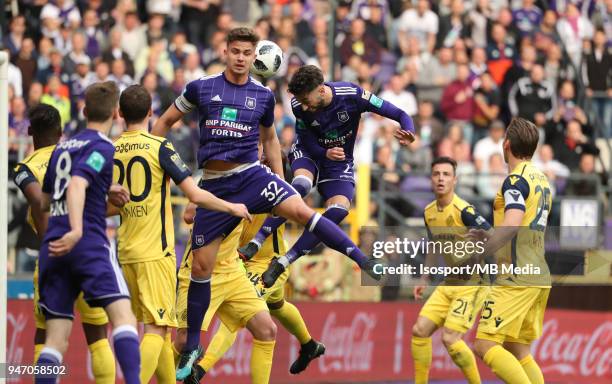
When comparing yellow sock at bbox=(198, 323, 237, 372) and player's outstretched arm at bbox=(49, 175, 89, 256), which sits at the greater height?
player's outstretched arm at bbox=(49, 175, 89, 256)

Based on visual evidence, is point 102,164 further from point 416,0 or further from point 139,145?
point 416,0

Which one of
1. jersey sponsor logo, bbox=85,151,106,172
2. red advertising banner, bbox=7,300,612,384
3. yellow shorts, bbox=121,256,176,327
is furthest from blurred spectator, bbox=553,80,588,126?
jersey sponsor logo, bbox=85,151,106,172

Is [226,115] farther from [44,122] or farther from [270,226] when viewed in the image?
[270,226]

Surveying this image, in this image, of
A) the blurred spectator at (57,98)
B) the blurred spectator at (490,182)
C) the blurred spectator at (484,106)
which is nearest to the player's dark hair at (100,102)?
the blurred spectator at (57,98)

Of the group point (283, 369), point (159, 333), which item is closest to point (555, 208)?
point (283, 369)

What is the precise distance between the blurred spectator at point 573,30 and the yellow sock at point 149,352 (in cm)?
1439

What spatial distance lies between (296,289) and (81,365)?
3213 mm

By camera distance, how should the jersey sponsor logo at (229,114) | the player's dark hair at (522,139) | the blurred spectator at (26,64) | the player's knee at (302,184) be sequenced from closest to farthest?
the jersey sponsor logo at (229,114) < the player's dark hair at (522,139) < the player's knee at (302,184) < the blurred spectator at (26,64)

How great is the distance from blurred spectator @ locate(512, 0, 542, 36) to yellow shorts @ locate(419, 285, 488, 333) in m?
10.7

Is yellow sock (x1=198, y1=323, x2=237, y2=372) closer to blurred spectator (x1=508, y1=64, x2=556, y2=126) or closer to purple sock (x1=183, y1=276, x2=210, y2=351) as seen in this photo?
purple sock (x1=183, y1=276, x2=210, y2=351)

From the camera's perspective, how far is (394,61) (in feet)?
70.9

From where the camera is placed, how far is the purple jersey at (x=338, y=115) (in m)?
12.1

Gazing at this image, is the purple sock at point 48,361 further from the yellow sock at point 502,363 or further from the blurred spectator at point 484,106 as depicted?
the blurred spectator at point 484,106

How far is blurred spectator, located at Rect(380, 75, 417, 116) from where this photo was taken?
66.7 feet
